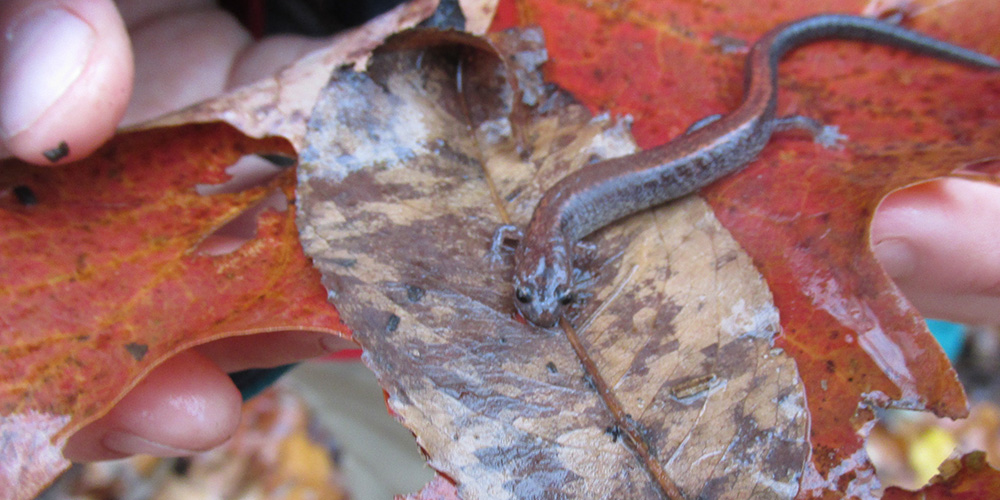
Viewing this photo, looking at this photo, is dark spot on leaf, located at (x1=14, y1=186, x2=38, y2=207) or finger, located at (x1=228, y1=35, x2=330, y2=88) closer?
dark spot on leaf, located at (x1=14, y1=186, x2=38, y2=207)

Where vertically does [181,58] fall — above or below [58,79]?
below

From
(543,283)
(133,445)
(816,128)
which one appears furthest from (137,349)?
(816,128)

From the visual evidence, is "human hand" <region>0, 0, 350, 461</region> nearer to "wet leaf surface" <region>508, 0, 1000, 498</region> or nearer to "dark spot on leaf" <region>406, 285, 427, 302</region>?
"dark spot on leaf" <region>406, 285, 427, 302</region>

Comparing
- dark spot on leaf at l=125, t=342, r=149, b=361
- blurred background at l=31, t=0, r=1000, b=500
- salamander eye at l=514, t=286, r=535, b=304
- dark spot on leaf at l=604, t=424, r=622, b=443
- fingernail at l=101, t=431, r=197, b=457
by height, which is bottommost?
blurred background at l=31, t=0, r=1000, b=500

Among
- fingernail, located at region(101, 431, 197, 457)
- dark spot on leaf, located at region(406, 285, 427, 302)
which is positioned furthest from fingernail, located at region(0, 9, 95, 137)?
dark spot on leaf, located at region(406, 285, 427, 302)

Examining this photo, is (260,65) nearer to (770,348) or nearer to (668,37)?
(668,37)

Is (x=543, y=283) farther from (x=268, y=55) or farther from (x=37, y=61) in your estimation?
(x=268, y=55)

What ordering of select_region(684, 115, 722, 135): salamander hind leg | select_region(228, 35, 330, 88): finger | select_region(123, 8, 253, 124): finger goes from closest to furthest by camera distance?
select_region(684, 115, 722, 135): salamander hind leg, select_region(123, 8, 253, 124): finger, select_region(228, 35, 330, 88): finger

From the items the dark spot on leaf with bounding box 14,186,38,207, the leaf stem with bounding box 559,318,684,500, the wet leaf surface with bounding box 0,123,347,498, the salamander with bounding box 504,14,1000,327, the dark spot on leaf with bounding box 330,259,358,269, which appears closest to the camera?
the leaf stem with bounding box 559,318,684,500
